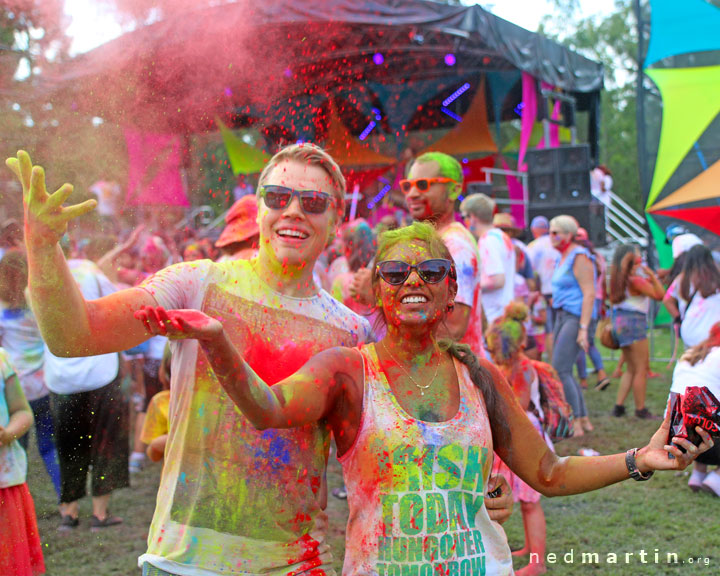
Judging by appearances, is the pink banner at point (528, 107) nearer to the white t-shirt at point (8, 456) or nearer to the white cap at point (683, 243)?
the white cap at point (683, 243)

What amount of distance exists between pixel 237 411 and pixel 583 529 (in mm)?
3412

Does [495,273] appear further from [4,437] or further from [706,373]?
[4,437]

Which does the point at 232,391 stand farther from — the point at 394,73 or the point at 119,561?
the point at 394,73

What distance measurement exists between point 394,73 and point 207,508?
11348 millimetres

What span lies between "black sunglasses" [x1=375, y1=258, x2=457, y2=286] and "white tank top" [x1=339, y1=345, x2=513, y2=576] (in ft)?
0.99

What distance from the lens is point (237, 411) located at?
2.06 metres

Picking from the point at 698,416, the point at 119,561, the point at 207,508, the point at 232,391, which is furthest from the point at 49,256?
the point at 119,561

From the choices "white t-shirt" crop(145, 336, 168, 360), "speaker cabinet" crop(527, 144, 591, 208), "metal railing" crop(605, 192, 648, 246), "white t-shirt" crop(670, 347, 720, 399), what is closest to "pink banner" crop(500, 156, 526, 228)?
"metal railing" crop(605, 192, 648, 246)

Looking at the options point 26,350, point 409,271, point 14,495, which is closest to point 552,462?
point 409,271

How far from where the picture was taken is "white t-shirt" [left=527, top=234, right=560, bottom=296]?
8734 millimetres

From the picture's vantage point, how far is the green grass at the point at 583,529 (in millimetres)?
4211

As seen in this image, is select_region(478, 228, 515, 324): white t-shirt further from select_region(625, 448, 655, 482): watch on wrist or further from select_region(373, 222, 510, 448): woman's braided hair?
select_region(625, 448, 655, 482): watch on wrist

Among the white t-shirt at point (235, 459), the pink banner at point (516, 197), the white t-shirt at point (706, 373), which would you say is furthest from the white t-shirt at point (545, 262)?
the white t-shirt at point (235, 459)

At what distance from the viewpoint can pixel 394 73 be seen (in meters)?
12.5
